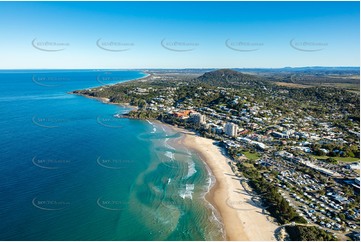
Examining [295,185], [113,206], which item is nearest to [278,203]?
[295,185]

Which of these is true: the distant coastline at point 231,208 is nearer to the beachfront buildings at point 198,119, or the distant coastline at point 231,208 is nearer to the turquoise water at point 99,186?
the turquoise water at point 99,186

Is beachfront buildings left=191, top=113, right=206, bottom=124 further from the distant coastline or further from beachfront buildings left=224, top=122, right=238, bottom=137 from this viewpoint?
the distant coastline

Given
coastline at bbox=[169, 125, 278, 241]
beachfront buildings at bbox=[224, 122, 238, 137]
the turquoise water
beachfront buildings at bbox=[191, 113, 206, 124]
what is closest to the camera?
the turquoise water

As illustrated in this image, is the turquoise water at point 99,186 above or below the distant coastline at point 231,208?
above

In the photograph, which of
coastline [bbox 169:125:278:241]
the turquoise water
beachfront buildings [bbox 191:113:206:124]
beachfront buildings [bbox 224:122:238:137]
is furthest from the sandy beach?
beachfront buildings [bbox 191:113:206:124]

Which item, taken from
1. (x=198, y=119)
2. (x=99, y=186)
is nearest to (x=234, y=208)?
(x=99, y=186)

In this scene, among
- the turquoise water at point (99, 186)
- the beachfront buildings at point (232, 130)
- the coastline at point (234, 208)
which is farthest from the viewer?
the beachfront buildings at point (232, 130)

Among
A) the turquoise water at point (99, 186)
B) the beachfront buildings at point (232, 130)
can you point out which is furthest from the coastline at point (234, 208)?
the beachfront buildings at point (232, 130)
